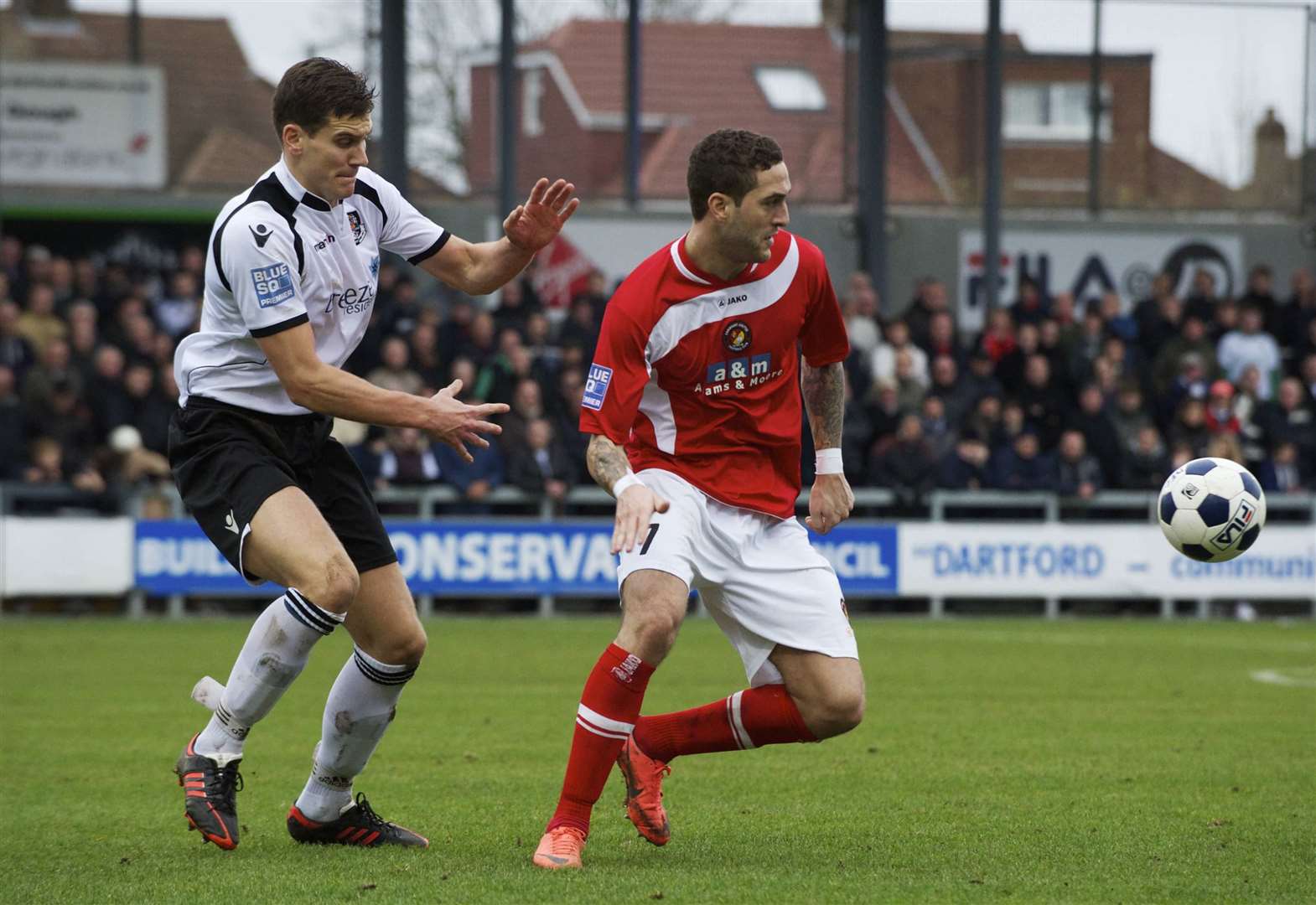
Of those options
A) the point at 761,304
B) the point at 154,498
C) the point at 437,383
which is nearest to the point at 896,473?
the point at 437,383

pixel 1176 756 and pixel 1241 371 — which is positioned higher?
pixel 1241 371

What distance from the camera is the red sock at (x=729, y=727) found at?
6164 mm

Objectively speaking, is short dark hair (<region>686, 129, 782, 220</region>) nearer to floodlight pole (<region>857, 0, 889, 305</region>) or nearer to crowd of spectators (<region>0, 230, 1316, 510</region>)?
crowd of spectators (<region>0, 230, 1316, 510</region>)

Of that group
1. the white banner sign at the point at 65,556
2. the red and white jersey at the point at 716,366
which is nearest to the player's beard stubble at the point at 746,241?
the red and white jersey at the point at 716,366

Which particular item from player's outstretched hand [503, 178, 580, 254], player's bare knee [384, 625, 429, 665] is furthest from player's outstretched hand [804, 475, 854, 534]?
player's bare knee [384, 625, 429, 665]

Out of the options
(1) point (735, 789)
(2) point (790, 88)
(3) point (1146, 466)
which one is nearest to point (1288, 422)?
(3) point (1146, 466)

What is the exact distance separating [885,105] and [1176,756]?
1595 centimetres

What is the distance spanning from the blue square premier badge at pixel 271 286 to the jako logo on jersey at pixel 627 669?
5.14 ft

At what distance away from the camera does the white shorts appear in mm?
6023

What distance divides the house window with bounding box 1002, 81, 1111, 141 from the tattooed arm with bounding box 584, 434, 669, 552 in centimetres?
1948

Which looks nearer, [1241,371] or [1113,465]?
[1113,465]

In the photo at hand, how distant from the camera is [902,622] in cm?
1758

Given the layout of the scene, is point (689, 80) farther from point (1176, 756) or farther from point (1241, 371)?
point (1176, 756)

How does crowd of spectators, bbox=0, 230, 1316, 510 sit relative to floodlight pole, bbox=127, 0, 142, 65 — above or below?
below
